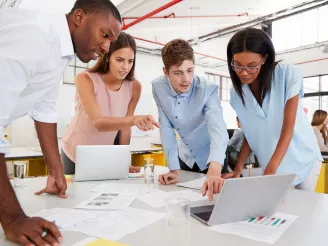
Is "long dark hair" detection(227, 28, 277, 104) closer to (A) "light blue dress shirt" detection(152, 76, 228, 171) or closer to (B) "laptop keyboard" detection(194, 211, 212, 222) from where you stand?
(A) "light blue dress shirt" detection(152, 76, 228, 171)

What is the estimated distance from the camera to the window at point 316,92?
827cm

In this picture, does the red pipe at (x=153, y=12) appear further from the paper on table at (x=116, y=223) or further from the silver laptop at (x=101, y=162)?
the paper on table at (x=116, y=223)

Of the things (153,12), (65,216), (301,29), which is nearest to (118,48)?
(65,216)

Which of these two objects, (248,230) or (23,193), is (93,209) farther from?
(248,230)

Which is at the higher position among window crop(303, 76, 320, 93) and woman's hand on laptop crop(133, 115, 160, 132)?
window crop(303, 76, 320, 93)

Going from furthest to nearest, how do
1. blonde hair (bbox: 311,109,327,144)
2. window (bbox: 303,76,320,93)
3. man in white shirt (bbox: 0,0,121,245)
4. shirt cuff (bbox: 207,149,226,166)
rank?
1. window (bbox: 303,76,320,93)
2. blonde hair (bbox: 311,109,327,144)
3. shirt cuff (bbox: 207,149,226,166)
4. man in white shirt (bbox: 0,0,121,245)

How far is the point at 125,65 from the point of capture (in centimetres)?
185

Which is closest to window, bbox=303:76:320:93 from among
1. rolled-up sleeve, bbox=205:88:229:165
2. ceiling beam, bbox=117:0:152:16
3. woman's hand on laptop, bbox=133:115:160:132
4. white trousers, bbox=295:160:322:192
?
ceiling beam, bbox=117:0:152:16

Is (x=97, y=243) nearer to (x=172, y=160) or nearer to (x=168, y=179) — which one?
(x=168, y=179)

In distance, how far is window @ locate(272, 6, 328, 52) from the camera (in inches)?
221

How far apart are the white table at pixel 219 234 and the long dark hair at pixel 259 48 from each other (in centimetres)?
55

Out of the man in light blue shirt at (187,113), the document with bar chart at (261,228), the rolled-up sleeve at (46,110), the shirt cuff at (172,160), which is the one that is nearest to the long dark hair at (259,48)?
the man in light blue shirt at (187,113)

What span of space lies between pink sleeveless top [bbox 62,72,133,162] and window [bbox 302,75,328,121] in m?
7.36

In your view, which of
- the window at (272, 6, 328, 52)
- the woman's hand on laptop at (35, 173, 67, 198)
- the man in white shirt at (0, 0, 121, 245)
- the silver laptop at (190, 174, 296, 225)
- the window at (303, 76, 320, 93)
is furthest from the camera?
the window at (303, 76, 320, 93)
